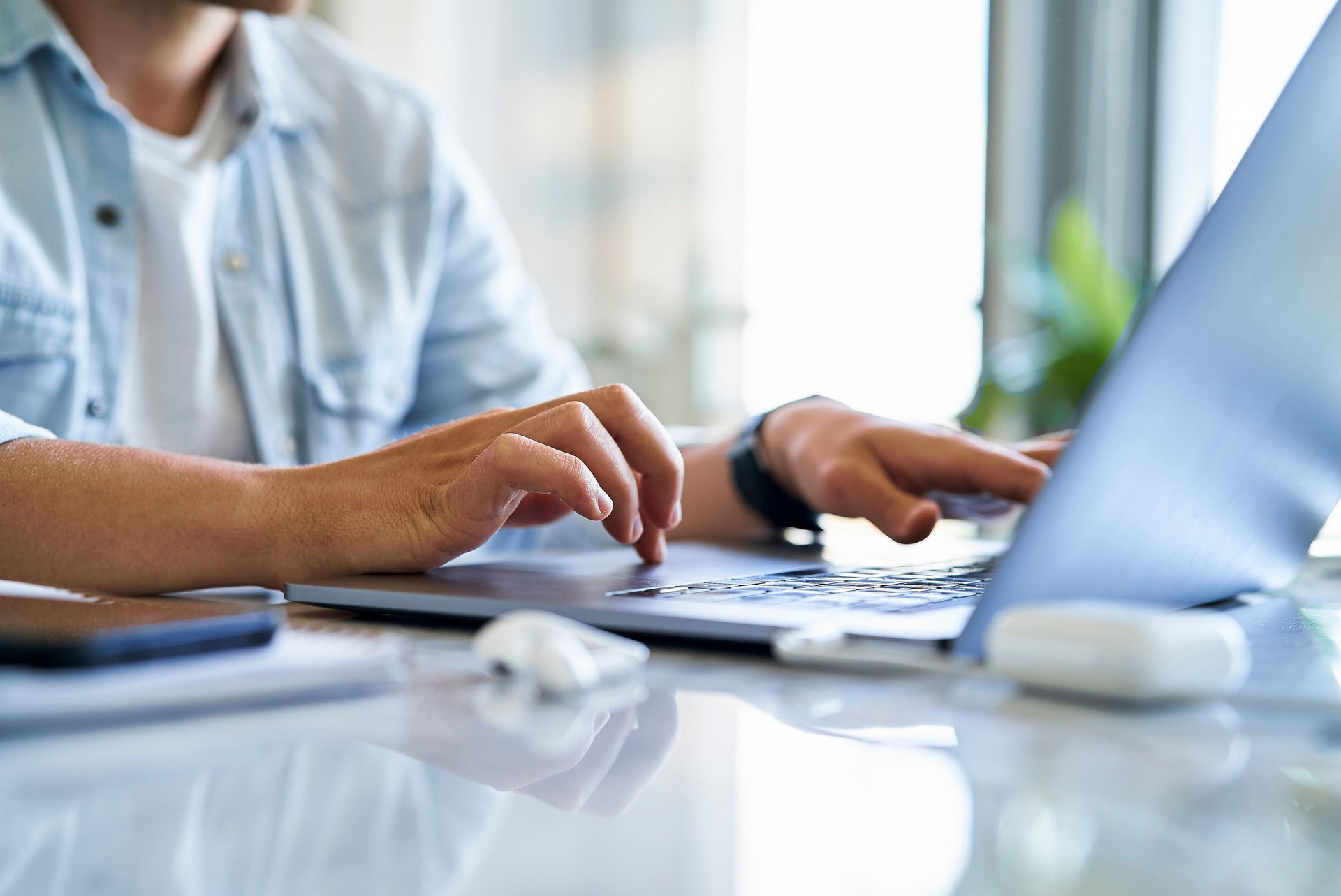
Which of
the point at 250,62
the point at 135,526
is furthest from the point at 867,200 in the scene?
the point at 135,526

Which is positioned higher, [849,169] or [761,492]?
[849,169]

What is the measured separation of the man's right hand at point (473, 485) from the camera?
0.57 metres

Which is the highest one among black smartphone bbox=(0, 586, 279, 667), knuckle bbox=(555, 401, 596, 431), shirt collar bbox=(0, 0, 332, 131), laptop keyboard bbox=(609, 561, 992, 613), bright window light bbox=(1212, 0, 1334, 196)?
bright window light bbox=(1212, 0, 1334, 196)

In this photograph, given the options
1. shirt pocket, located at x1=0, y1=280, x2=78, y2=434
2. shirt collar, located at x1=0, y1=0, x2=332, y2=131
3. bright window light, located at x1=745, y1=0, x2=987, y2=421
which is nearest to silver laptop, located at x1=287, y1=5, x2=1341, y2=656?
shirt pocket, located at x1=0, y1=280, x2=78, y2=434

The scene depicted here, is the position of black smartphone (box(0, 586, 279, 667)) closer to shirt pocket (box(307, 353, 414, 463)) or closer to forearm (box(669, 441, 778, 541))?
forearm (box(669, 441, 778, 541))

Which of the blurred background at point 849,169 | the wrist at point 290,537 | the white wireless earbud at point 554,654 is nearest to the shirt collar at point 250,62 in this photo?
the wrist at point 290,537

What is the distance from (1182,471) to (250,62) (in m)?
1.09

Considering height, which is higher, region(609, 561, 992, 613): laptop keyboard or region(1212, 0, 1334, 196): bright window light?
region(1212, 0, 1334, 196): bright window light

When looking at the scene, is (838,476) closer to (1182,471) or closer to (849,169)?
(1182,471)

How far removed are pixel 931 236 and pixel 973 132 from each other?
0.28 m

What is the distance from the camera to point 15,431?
2.20 feet

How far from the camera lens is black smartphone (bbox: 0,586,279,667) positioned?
0.33 meters

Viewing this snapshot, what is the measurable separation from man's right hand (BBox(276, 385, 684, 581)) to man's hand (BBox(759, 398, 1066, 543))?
0.18 meters

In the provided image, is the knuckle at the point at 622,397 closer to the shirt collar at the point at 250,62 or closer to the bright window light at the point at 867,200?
the shirt collar at the point at 250,62
